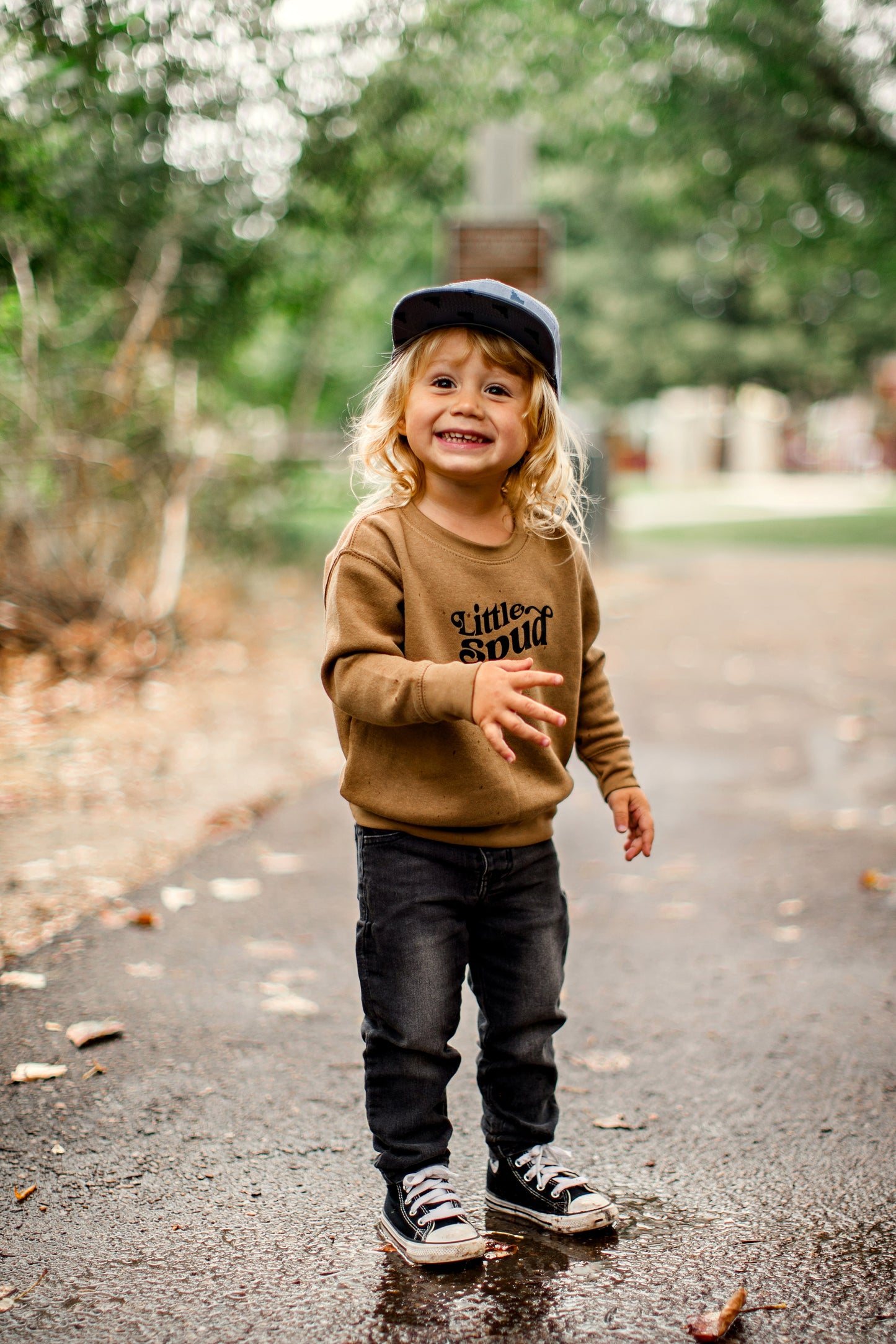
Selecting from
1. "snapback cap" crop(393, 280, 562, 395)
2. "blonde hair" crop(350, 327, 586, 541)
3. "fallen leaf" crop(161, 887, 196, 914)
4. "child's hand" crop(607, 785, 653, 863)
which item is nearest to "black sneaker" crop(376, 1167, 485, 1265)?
"child's hand" crop(607, 785, 653, 863)

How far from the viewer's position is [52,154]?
21.5 feet

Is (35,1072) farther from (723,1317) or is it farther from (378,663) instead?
(723,1317)

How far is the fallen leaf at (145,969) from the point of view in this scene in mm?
3375

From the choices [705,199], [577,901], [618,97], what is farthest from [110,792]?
[705,199]

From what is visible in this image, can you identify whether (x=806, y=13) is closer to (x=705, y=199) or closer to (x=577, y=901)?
(x=705, y=199)

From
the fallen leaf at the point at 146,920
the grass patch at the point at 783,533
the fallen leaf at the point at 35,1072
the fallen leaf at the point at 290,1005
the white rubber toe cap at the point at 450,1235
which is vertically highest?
the grass patch at the point at 783,533

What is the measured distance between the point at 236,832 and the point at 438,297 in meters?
2.92

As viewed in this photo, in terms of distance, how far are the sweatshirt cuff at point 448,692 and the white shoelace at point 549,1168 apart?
2.98 feet

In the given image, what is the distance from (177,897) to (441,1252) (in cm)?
205

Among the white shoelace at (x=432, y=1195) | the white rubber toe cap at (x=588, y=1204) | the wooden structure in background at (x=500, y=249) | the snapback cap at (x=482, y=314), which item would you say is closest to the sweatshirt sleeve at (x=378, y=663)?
the snapback cap at (x=482, y=314)

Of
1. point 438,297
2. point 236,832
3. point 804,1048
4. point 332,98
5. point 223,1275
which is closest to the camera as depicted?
point 223,1275

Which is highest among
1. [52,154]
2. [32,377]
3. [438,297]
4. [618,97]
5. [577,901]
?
[618,97]

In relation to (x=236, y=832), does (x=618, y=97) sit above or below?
above

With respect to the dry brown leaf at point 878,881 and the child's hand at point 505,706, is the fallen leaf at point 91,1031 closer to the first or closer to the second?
the child's hand at point 505,706
